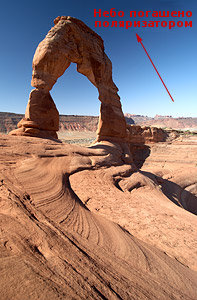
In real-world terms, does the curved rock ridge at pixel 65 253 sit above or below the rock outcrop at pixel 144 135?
below

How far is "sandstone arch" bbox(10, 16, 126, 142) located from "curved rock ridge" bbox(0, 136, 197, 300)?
2776 millimetres

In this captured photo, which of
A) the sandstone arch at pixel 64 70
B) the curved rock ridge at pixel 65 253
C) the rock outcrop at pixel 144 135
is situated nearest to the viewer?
the curved rock ridge at pixel 65 253

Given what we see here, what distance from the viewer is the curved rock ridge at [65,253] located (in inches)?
49.7

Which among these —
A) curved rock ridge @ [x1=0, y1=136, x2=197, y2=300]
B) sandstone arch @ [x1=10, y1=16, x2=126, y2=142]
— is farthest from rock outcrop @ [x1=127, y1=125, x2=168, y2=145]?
curved rock ridge @ [x1=0, y1=136, x2=197, y2=300]

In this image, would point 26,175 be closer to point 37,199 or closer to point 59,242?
point 37,199

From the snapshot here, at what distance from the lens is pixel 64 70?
644cm

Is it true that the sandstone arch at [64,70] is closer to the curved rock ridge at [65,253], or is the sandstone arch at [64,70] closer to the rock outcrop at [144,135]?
the curved rock ridge at [65,253]

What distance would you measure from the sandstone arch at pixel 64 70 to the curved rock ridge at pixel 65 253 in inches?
109

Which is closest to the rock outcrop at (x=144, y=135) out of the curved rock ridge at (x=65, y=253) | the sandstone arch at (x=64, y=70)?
the sandstone arch at (x=64, y=70)

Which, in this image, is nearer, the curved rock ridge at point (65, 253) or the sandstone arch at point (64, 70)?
the curved rock ridge at point (65, 253)

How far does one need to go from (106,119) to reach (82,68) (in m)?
2.82

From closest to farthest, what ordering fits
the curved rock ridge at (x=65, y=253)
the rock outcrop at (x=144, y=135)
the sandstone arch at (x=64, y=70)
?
the curved rock ridge at (x=65, y=253), the sandstone arch at (x=64, y=70), the rock outcrop at (x=144, y=135)

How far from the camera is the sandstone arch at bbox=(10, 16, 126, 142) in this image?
5695 mm

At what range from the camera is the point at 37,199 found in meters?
2.61
